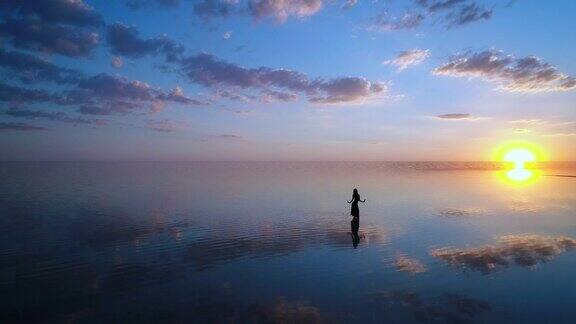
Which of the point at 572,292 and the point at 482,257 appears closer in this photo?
the point at 572,292

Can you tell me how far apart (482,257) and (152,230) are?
22.9 metres

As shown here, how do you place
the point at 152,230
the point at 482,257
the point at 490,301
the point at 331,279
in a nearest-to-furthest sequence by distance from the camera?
1. the point at 490,301
2. the point at 331,279
3. the point at 482,257
4. the point at 152,230

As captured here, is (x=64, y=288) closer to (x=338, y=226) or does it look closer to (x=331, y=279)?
(x=331, y=279)

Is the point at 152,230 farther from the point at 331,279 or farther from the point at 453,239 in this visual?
the point at 453,239

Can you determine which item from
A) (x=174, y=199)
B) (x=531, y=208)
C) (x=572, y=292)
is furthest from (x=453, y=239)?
(x=174, y=199)

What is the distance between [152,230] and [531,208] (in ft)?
129

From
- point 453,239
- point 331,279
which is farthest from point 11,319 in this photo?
point 453,239

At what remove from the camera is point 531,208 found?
4306 cm

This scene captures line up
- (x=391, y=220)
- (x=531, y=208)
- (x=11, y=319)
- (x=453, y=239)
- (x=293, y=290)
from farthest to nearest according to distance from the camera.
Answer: (x=531, y=208)
(x=391, y=220)
(x=453, y=239)
(x=293, y=290)
(x=11, y=319)

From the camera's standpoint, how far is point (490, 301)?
618 inches

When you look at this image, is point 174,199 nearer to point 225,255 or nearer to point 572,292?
point 225,255

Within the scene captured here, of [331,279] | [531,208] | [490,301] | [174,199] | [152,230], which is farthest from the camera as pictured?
[174,199]

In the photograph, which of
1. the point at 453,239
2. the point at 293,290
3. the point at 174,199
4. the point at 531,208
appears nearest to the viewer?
the point at 293,290

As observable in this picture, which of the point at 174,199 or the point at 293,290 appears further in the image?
the point at 174,199
